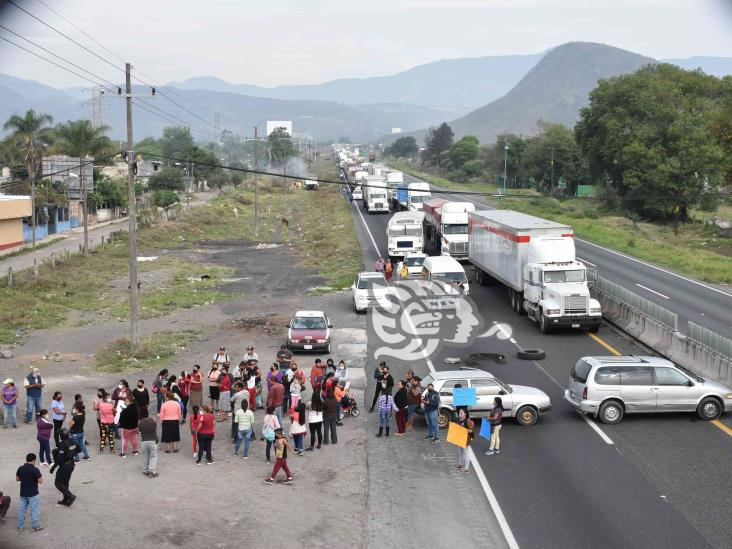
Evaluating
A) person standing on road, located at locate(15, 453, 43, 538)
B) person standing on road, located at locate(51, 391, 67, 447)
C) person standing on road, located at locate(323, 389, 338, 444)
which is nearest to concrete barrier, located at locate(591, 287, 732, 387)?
person standing on road, located at locate(323, 389, 338, 444)

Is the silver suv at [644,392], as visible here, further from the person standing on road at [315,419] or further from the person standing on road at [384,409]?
the person standing on road at [315,419]

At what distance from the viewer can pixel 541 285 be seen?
108 feet

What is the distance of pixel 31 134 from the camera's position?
7094 cm

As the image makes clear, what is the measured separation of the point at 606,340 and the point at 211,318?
16.9 meters

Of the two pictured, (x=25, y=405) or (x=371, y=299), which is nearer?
(x=25, y=405)

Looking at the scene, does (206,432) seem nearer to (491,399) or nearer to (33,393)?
(33,393)

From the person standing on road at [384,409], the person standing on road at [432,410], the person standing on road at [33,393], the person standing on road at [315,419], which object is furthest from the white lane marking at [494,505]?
the person standing on road at [33,393]

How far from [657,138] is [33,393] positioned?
68.2 meters

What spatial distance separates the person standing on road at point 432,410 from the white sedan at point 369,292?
17265mm

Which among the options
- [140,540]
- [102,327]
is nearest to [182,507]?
[140,540]

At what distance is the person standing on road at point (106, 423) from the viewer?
1930 cm

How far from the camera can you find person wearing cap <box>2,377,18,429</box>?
827 inches

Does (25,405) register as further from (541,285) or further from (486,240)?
(486,240)

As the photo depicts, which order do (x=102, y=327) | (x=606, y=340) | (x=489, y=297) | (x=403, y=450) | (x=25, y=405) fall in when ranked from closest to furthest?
(x=403, y=450)
(x=25, y=405)
(x=606, y=340)
(x=102, y=327)
(x=489, y=297)
